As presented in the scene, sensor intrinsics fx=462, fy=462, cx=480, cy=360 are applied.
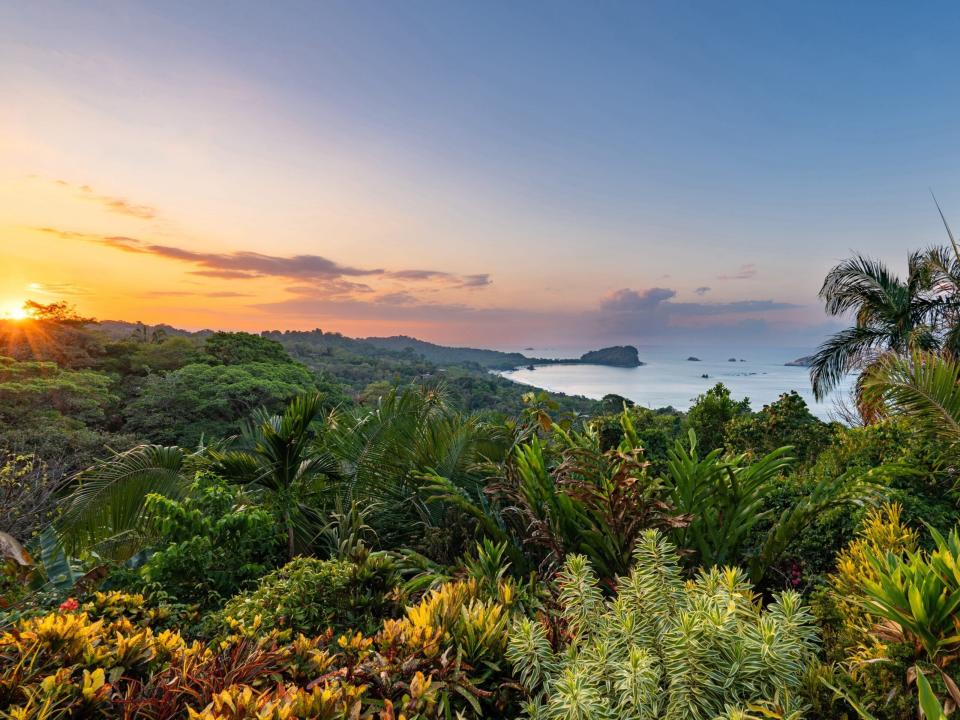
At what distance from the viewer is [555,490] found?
314 cm

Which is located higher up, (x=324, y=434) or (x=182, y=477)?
(x=324, y=434)

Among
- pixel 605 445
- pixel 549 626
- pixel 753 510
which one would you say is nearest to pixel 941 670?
pixel 549 626

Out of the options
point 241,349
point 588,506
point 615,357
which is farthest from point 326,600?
point 615,357

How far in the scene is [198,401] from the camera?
20188mm

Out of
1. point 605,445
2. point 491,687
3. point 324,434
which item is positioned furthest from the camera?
point 605,445

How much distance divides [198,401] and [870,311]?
24298mm

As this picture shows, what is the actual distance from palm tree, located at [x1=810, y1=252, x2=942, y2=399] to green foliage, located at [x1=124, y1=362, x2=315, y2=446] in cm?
1766

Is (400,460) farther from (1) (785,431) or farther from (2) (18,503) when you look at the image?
(1) (785,431)

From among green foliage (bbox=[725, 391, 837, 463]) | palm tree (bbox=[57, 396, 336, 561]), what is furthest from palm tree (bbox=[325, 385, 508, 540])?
green foliage (bbox=[725, 391, 837, 463])

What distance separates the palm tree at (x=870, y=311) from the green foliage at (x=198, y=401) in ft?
57.9

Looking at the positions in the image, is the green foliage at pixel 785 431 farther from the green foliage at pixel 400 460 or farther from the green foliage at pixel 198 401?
the green foliage at pixel 198 401

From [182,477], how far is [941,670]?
16.1 ft

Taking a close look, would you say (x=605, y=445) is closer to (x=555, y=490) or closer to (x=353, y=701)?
(x=555, y=490)

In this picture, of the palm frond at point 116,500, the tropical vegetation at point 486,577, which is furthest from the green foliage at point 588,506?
the palm frond at point 116,500
